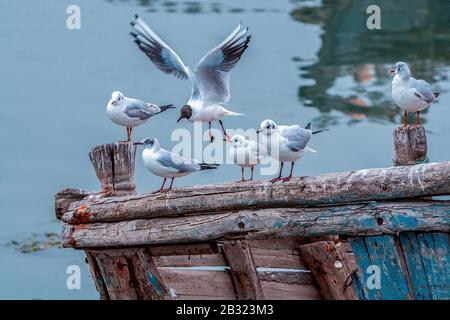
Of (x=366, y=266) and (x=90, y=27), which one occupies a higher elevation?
(x=90, y=27)

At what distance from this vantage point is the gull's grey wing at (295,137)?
673 cm

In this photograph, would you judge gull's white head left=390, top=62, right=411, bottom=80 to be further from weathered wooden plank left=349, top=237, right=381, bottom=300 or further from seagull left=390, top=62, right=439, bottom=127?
weathered wooden plank left=349, top=237, right=381, bottom=300

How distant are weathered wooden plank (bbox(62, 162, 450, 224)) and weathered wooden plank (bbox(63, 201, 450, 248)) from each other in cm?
4

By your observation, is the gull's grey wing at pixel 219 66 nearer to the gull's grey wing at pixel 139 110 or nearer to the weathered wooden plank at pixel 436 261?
the gull's grey wing at pixel 139 110

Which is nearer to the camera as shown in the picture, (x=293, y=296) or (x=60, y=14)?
(x=293, y=296)

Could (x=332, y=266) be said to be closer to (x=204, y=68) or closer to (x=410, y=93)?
(x=410, y=93)

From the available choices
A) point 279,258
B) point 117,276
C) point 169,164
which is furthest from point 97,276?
point 279,258

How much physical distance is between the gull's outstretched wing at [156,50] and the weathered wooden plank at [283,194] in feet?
5.18

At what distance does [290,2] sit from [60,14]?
114 inches

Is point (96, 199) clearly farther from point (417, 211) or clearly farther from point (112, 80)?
point (112, 80)

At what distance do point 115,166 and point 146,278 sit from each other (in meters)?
0.68

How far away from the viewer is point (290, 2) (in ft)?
52.1

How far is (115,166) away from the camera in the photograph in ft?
23.7
